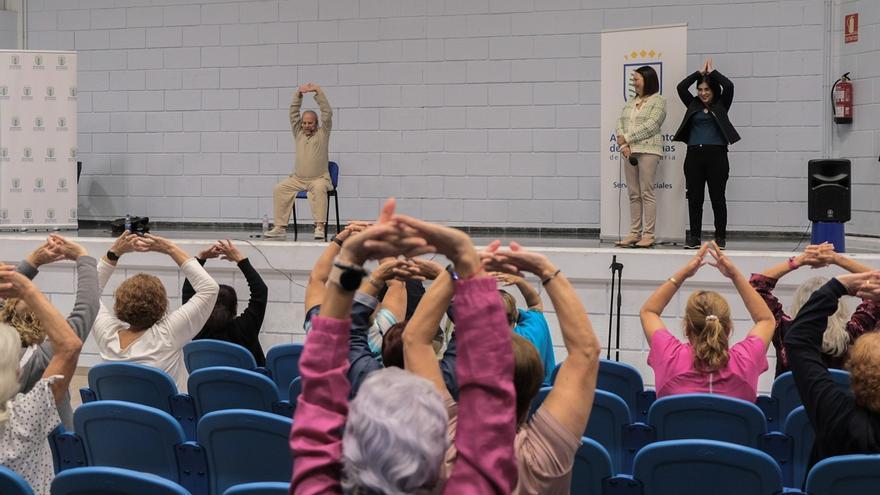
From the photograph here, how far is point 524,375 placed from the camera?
1.88 m

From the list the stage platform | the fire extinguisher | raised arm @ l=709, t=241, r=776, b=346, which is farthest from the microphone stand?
the fire extinguisher

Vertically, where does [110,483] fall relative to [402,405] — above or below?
below

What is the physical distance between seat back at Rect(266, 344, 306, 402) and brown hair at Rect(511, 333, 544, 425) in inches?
112

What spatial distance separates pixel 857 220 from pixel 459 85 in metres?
3.92

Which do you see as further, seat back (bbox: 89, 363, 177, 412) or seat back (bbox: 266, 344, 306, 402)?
seat back (bbox: 266, 344, 306, 402)

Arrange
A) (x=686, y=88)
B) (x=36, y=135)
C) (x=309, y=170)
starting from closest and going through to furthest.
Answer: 1. (x=686, y=88)
2. (x=309, y=170)
3. (x=36, y=135)

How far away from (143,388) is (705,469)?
7.54 ft

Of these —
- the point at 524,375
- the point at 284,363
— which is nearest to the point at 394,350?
the point at 524,375

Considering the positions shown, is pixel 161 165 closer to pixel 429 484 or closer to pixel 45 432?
pixel 45 432

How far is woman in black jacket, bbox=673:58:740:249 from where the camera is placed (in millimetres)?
7586

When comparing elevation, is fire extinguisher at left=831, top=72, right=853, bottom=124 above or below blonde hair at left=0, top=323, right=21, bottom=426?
above

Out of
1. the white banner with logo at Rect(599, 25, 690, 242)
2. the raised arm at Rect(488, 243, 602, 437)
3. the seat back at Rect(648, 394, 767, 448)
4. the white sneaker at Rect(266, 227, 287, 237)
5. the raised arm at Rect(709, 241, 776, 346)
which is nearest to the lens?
the raised arm at Rect(488, 243, 602, 437)

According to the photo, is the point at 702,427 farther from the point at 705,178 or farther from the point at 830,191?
the point at 705,178

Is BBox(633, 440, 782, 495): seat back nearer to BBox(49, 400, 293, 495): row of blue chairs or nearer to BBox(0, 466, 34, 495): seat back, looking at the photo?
BBox(49, 400, 293, 495): row of blue chairs
